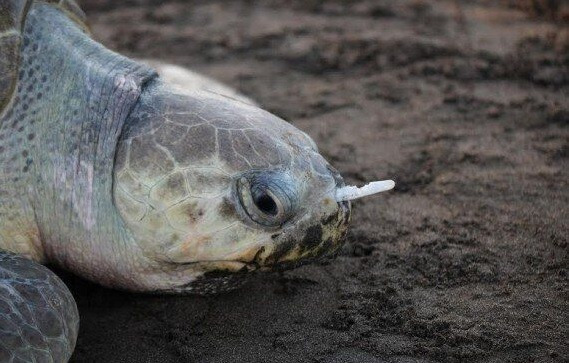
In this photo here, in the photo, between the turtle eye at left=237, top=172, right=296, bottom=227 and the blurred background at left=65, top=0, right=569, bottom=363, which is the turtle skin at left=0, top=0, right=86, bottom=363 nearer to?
the blurred background at left=65, top=0, right=569, bottom=363

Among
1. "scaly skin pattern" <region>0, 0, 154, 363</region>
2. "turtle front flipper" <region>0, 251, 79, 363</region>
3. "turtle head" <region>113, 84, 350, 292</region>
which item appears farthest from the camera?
"scaly skin pattern" <region>0, 0, 154, 363</region>

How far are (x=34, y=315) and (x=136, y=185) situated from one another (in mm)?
422

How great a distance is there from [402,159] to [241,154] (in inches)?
44.2

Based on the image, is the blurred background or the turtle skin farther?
the blurred background

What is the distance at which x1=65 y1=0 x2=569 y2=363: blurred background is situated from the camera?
1800 millimetres

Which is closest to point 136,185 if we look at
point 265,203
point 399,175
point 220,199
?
point 220,199

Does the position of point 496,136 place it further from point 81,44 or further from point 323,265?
point 81,44

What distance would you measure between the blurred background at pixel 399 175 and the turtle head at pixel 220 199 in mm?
209

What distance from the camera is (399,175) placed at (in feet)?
8.53

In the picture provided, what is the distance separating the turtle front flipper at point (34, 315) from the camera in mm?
1482

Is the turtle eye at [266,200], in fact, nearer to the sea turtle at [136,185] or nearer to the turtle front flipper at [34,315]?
the sea turtle at [136,185]

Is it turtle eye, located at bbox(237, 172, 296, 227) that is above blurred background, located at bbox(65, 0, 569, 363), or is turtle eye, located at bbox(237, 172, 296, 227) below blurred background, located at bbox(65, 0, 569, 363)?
above

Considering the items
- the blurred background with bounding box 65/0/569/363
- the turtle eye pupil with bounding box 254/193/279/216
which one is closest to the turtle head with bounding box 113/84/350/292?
the turtle eye pupil with bounding box 254/193/279/216

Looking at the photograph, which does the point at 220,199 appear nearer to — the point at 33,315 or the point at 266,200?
the point at 266,200
